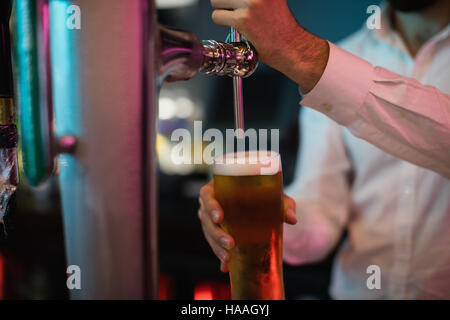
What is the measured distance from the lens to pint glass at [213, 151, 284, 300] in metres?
0.58

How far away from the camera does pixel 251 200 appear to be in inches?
22.9

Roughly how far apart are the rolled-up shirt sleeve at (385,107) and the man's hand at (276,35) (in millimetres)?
34

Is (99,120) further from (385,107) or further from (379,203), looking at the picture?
(379,203)

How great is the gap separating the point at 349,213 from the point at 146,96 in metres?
1.43

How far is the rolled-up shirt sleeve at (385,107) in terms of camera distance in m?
0.71

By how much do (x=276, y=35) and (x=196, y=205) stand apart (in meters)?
2.61

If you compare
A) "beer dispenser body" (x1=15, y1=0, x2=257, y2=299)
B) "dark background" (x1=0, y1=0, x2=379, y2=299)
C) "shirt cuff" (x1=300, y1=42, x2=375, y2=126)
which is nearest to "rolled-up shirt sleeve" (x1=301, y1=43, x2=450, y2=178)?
"shirt cuff" (x1=300, y1=42, x2=375, y2=126)

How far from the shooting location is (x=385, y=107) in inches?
30.8

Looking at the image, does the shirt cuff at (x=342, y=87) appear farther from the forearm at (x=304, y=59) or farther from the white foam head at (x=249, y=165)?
the white foam head at (x=249, y=165)

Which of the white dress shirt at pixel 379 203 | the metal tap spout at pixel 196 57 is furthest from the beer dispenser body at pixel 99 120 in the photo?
the white dress shirt at pixel 379 203

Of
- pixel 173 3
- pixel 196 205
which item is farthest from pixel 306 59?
pixel 173 3
